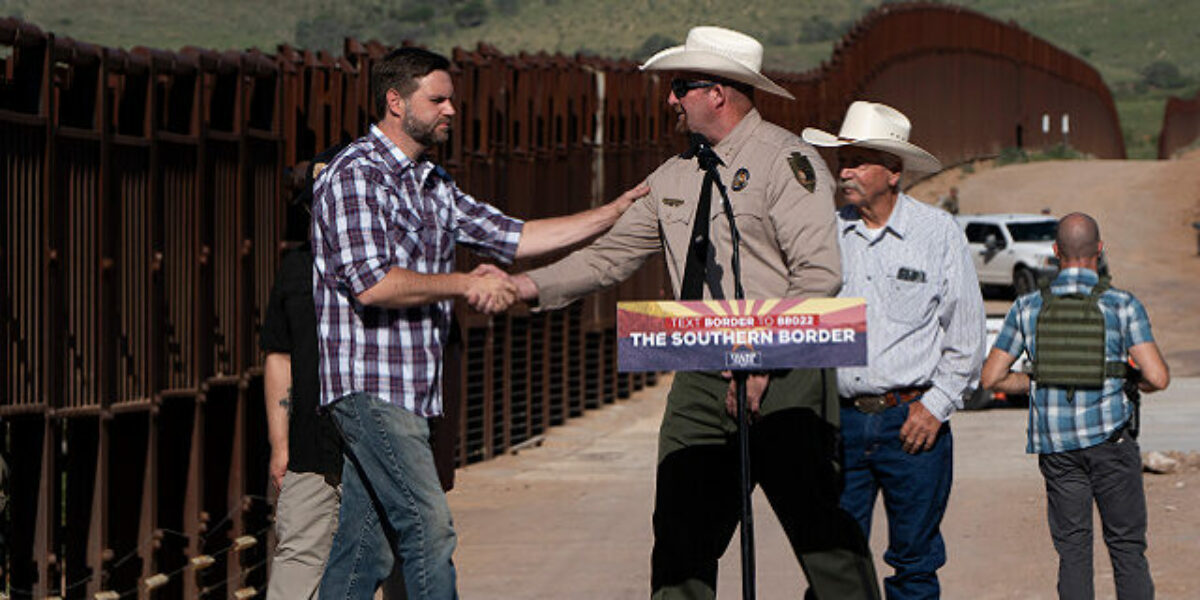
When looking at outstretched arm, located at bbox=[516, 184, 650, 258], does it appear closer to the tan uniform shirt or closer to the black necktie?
the tan uniform shirt

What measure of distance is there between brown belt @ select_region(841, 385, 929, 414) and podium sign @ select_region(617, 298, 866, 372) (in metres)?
1.70

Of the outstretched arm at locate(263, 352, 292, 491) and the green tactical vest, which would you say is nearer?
the outstretched arm at locate(263, 352, 292, 491)

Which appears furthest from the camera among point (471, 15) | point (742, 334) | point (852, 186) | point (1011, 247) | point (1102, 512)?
point (471, 15)

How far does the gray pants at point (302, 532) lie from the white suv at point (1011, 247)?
94.9 feet

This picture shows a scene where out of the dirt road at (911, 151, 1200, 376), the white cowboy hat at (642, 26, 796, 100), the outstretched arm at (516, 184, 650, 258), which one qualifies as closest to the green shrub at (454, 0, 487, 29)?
the dirt road at (911, 151, 1200, 376)

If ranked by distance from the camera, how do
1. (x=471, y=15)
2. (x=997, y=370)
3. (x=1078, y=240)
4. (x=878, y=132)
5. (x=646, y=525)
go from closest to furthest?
(x=878, y=132) < (x=1078, y=240) < (x=997, y=370) < (x=646, y=525) < (x=471, y=15)

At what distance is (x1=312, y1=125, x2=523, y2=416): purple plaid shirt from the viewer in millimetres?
7141

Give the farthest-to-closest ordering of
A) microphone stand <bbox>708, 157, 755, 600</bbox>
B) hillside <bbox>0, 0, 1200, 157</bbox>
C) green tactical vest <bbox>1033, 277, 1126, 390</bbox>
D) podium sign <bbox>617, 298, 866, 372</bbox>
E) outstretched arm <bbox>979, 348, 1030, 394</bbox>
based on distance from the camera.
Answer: hillside <bbox>0, 0, 1200, 157</bbox> → outstretched arm <bbox>979, 348, 1030, 394</bbox> → green tactical vest <bbox>1033, 277, 1126, 390</bbox> → microphone stand <bbox>708, 157, 755, 600</bbox> → podium sign <bbox>617, 298, 866, 372</bbox>

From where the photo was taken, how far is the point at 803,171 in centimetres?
741

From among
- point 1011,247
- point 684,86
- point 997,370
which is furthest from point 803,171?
point 1011,247

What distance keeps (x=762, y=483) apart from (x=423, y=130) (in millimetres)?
1523

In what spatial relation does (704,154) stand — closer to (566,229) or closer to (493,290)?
(493,290)

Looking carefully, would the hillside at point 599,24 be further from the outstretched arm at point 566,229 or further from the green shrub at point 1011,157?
the outstretched arm at point 566,229

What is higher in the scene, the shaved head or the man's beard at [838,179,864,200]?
the man's beard at [838,179,864,200]
